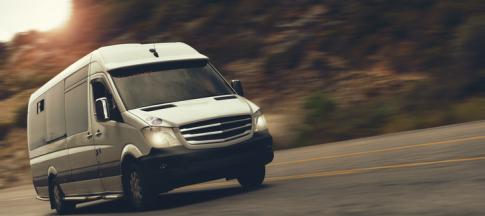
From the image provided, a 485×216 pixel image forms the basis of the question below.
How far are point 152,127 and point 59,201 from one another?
473 centimetres

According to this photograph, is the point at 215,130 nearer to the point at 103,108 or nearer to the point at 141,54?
the point at 103,108

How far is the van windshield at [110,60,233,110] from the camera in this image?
40.9 feet

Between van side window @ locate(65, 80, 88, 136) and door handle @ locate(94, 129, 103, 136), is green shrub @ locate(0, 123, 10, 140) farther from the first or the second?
door handle @ locate(94, 129, 103, 136)

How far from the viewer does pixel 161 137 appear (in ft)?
38.0

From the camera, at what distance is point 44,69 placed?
44.4 m

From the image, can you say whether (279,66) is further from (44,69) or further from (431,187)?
(431,187)

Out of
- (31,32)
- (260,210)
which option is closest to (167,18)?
(31,32)

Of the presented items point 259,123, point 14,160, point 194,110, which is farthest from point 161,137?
point 14,160

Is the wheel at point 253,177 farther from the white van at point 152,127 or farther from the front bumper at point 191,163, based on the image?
the front bumper at point 191,163

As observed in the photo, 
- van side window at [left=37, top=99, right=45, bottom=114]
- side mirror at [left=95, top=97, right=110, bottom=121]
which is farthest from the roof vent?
van side window at [left=37, top=99, right=45, bottom=114]

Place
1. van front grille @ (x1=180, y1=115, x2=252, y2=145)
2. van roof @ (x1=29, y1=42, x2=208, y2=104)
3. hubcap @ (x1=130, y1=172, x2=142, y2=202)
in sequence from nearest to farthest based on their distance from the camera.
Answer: van front grille @ (x1=180, y1=115, x2=252, y2=145)
hubcap @ (x1=130, y1=172, x2=142, y2=202)
van roof @ (x1=29, y1=42, x2=208, y2=104)

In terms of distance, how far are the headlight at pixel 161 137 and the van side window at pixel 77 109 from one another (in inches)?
83.8

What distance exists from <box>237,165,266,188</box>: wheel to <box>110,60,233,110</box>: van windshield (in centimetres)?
120

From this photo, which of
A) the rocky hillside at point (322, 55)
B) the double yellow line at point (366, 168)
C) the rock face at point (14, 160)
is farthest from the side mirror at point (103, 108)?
the rock face at point (14, 160)
